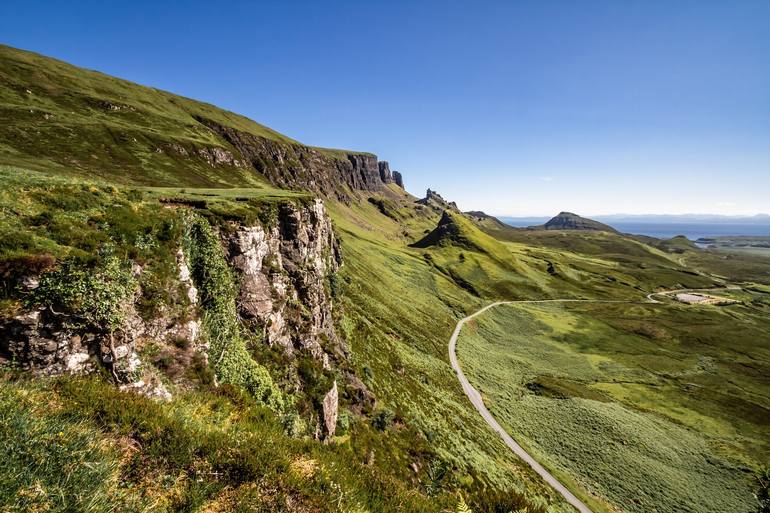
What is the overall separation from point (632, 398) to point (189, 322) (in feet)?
319

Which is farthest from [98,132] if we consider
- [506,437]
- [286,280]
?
[506,437]

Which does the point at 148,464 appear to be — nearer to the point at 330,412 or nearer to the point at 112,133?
the point at 330,412

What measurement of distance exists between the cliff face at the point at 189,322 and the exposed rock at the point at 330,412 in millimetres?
3538

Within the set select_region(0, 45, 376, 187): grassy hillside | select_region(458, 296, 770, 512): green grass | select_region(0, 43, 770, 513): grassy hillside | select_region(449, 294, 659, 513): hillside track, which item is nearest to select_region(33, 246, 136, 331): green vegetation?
select_region(0, 43, 770, 513): grassy hillside

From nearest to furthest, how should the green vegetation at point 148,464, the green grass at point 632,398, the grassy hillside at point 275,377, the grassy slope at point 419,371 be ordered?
1. the green vegetation at point 148,464
2. the grassy hillside at point 275,377
3. the grassy slope at point 419,371
4. the green grass at point 632,398

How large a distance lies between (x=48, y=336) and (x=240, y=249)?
45.0ft

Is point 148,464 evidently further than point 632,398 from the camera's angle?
No

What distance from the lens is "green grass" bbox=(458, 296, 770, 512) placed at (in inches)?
1874

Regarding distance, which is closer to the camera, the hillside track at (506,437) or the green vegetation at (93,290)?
the green vegetation at (93,290)

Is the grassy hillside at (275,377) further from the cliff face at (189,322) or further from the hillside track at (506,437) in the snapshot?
the hillside track at (506,437)

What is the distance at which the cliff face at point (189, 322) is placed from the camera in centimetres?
1143

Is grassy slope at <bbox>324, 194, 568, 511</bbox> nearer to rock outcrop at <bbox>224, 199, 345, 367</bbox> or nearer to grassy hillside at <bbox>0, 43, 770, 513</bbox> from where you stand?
grassy hillside at <bbox>0, 43, 770, 513</bbox>

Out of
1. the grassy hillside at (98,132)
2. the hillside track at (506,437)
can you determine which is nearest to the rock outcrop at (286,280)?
the hillside track at (506,437)

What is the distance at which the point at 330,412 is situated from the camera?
88.2 ft
